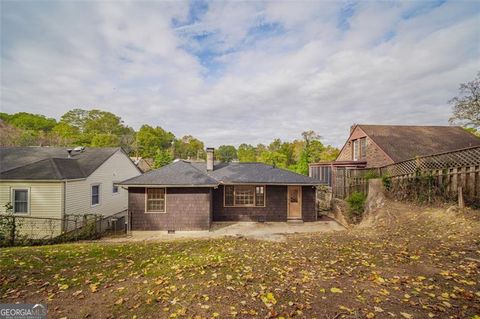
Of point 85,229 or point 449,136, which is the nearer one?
point 85,229

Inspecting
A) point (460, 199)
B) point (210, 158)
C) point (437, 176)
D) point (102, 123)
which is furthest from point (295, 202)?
point (102, 123)

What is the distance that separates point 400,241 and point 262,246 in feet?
14.3

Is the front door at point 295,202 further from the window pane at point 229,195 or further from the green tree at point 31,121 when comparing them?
the green tree at point 31,121

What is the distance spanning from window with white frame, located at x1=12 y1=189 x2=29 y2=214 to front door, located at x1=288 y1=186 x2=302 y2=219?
49.1 feet

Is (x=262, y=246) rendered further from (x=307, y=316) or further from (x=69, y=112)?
(x=69, y=112)

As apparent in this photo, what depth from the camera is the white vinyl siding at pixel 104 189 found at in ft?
40.7

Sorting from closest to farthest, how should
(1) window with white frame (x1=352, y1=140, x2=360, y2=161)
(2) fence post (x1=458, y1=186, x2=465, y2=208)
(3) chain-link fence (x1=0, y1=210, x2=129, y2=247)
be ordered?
1. (2) fence post (x1=458, y1=186, x2=465, y2=208)
2. (3) chain-link fence (x1=0, y1=210, x2=129, y2=247)
3. (1) window with white frame (x1=352, y1=140, x2=360, y2=161)

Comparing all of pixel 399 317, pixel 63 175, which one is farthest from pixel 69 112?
pixel 399 317

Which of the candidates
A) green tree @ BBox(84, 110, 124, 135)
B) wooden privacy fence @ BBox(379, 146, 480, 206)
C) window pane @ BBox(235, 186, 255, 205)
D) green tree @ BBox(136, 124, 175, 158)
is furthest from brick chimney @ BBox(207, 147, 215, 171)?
green tree @ BBox(84, 110, 124, 135)

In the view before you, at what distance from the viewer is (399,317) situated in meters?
2.97

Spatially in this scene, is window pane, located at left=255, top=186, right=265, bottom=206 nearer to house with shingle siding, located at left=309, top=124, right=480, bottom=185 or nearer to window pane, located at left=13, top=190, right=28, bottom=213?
house with shingle siding, located at left=309, top=124, right=480, bottom=185

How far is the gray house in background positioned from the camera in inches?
436

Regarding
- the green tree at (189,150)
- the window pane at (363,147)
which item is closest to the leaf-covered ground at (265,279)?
the window pane at (363,147)

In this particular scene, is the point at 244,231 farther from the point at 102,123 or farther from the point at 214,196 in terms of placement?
the point at 102,123
